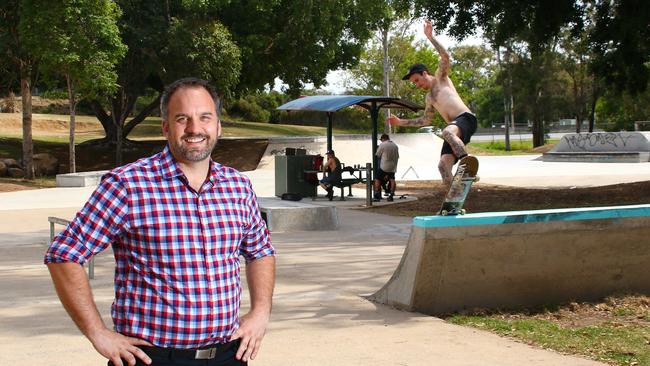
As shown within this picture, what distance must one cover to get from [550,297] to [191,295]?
5742 millimetres

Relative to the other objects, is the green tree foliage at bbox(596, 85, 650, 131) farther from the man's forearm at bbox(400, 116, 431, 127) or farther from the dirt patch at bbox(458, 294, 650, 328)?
the dirt patch at bbox(458, 294, 650, 328)

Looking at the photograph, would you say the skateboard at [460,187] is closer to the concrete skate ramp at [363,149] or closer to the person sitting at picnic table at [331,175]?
the person sitting at picnic table at [331,175]

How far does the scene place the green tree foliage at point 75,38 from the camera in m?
30.5

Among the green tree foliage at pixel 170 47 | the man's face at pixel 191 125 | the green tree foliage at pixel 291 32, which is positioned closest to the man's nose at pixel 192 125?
the man's face at pixel 191 125

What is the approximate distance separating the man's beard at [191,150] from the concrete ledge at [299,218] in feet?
39.1

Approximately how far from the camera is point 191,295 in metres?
2.88

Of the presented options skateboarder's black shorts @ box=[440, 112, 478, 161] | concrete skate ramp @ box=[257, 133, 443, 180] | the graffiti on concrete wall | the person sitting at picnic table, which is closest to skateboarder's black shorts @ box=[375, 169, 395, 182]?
the person sitting at picnic table

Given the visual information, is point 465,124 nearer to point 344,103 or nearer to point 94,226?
point 94,226

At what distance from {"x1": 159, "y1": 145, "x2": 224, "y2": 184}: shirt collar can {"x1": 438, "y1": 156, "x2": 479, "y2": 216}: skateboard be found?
14.8 feet

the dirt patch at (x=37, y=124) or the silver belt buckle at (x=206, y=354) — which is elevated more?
the dirt patch at (x=37, y=124)

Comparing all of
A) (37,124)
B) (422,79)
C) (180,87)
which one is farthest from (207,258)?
(37,124)

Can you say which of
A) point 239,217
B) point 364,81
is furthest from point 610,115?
point 239,217

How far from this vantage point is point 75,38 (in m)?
30.8

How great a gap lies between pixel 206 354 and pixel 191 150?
2.15ft
